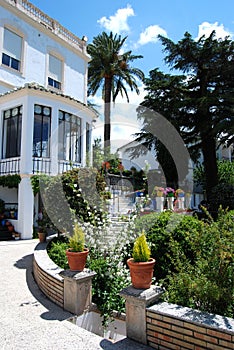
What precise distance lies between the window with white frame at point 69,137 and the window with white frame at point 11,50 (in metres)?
4.95

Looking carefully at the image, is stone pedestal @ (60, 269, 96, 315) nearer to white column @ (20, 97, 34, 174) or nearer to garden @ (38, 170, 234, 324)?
garden @ (38, 170, 234, 324)

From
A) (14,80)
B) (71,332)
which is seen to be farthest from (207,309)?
(14,80)

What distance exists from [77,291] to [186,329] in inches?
77.4

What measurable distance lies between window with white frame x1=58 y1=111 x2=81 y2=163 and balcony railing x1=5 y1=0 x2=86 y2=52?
750cm

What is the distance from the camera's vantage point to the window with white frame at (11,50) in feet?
50.1

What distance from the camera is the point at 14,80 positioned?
611 inches

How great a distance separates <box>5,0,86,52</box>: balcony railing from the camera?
16.1 m

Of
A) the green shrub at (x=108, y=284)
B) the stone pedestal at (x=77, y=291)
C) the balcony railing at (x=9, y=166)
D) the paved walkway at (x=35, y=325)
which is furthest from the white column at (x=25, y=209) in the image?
the stone pedestal at (x=77, y=291)

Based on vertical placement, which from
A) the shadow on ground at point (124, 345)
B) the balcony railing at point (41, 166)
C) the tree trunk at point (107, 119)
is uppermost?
the tree trunk at point (107, 119)

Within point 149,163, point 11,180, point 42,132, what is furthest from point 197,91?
point 11,180

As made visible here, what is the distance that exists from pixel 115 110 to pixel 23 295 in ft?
64.5

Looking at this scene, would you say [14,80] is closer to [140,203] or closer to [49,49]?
[49,49]

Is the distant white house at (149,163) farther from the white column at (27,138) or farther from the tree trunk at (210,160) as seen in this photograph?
the white column at (27,138)

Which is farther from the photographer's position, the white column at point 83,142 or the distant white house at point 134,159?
the distant white house at point 134,159
